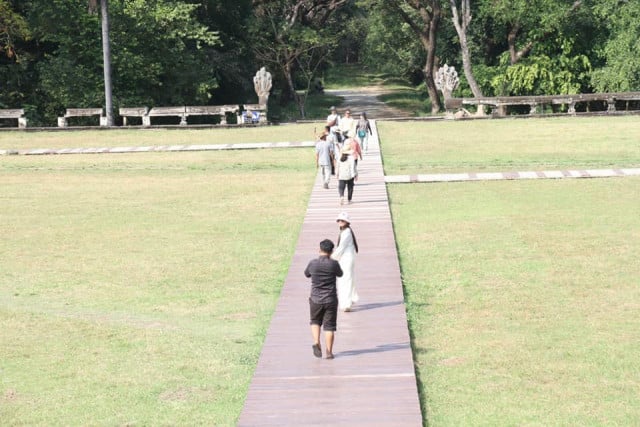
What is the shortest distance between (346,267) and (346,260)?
120 millimetres

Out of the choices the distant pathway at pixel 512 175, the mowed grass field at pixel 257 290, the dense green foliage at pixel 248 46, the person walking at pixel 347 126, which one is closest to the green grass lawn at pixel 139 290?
the mowed grass field at pixel 257 290

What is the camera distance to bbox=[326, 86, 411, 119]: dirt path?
66806mm

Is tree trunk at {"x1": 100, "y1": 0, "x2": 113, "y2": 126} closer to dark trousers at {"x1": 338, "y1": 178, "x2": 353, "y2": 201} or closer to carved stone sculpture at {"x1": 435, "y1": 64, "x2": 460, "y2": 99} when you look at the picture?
carved stone sculpture at {"x1": 435, "y1": 64, "x2": 460, "y2": 99}

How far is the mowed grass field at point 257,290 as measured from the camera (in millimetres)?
12867

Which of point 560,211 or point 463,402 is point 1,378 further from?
point 560,211

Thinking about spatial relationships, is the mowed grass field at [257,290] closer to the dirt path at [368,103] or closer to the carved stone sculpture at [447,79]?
the carved stone sculpture at [447,79]

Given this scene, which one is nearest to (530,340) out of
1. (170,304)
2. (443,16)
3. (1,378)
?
(170,304)

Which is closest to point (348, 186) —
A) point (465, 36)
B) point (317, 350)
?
point (317, 350)

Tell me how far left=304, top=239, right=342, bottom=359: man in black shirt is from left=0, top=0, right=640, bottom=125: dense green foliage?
1577 inches

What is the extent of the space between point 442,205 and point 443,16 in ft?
126

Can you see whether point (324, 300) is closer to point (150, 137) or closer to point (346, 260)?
point (346, 260)

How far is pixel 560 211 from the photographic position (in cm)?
2552

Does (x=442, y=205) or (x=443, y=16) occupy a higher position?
(x=443, y=16)

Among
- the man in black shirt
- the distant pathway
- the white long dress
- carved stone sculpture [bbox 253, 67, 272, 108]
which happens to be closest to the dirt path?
carved stone sculpture [bbox 253, 67, 272, 108]
